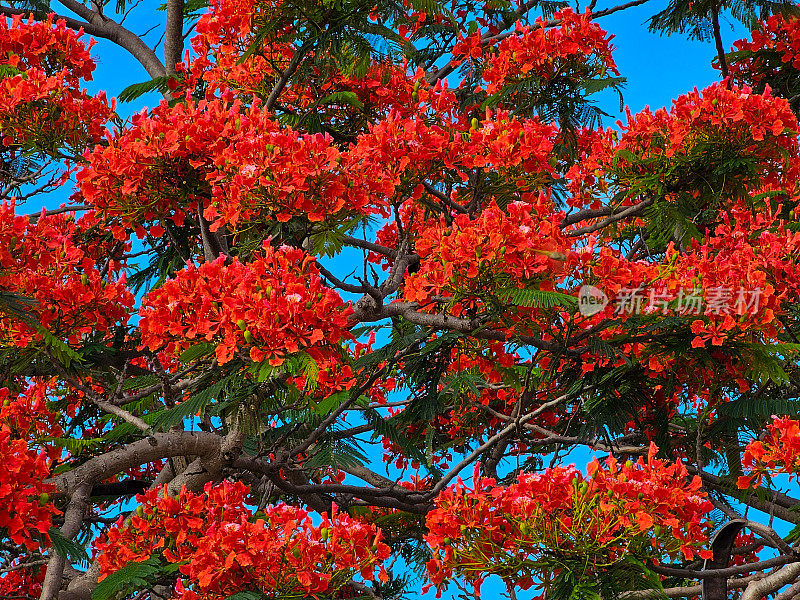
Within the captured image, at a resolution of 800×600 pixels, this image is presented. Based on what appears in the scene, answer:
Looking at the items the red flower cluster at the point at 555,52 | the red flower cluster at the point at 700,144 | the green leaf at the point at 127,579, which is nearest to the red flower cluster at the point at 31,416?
the green leaf at the point at 127,579

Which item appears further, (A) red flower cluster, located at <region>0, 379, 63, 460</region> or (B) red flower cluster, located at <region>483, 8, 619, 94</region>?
(B) red flower cluster, located at <region>483, 8, 619, 94</region>

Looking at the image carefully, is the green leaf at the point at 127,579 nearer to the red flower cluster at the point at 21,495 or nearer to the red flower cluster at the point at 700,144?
the red flower cluster at the point at 21,495

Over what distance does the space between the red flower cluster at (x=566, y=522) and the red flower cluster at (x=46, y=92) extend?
342cm

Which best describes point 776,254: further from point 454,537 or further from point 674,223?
point 454,537

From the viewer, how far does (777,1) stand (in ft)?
23.7

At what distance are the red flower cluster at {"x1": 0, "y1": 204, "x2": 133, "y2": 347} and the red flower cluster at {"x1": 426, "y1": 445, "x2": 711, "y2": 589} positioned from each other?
2.16 metres

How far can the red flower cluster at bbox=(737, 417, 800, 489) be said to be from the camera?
414 centimetres

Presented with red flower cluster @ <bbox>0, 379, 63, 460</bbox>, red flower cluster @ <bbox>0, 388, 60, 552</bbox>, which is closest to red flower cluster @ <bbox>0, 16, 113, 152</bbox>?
red flower cluster @ <bbox>0, 379, 63, 460</bbox>

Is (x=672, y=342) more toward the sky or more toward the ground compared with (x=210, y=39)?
more toward the ground

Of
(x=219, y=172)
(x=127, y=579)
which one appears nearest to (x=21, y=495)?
(x=127, y=579)

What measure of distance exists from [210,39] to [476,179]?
2.18 meters

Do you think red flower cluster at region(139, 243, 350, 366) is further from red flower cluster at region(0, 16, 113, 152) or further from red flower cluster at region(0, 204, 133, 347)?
red flower cluster at region(0, 16, 113, 152)

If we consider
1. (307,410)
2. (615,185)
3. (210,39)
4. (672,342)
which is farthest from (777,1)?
(307,410)

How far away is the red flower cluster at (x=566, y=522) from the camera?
3.68 m
